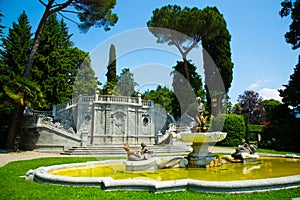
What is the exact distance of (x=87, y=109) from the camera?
24.2m

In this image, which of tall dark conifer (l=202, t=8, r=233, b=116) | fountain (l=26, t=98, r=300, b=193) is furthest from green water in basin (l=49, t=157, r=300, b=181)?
tall dark conifer (l=202, t=8, r=233, b=116)

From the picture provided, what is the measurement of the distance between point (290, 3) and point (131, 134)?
74.9ft

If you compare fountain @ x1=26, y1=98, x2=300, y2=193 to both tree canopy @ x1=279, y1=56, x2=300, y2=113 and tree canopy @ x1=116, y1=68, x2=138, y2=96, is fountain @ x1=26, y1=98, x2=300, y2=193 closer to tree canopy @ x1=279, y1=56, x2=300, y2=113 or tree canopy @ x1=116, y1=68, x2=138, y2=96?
tree canopy @ x1=279, y1=56, x2=300, y2=113

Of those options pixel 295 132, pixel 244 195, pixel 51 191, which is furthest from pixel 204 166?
pixel 295 132

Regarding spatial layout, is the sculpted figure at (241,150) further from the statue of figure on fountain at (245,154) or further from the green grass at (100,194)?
the green grass at (100,194)

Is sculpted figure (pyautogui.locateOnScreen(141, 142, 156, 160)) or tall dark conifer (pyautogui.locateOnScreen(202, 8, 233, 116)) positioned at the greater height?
tall dark conifer (pyautogui.locateOnScreen(202, 8, 233, 116))

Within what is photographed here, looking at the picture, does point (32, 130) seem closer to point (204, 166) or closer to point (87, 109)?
point (87, 109)

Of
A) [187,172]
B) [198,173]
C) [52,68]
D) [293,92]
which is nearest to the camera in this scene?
[198,173]

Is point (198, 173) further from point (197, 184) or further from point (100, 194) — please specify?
point (100, 194)

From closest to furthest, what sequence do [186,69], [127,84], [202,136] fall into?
[202,136] < [186,69] < [127,84]

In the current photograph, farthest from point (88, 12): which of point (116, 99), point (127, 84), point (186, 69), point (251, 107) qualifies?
point (251, 107)

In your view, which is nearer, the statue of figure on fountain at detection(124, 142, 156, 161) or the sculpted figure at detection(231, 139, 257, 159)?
the statue of figure on fountain at detection(124, 142, 156, 161)

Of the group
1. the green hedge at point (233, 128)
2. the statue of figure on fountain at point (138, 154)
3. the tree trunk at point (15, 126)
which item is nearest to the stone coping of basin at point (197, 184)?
the statue of figure on fountain at point (138, 154)

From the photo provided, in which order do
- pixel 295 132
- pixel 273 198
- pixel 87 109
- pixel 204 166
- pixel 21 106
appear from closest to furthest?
1. pixel 273 198
2. pixel 204 166
3. pixel 21 106
4. pixel 295 132
5. pixel 87 109
